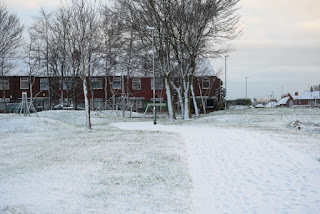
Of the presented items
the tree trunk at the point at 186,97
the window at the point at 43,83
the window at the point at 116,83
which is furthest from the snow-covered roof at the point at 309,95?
the tree trunk at the point at 186,97

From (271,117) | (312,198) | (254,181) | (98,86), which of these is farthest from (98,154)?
(98,86)

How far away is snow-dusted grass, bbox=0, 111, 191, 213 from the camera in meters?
7.57

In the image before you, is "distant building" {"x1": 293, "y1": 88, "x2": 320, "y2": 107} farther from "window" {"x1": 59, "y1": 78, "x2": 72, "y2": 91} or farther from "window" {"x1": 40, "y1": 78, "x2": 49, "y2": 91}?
"window" {"x1": 40, "y1": 78, "x2": 49, "y2": 91}

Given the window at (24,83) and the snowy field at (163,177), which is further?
the window at (24,83)

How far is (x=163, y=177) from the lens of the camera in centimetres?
1002

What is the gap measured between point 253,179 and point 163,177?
2448mm

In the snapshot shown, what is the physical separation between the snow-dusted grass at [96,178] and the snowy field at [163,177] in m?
0.02

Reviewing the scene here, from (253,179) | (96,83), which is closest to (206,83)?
(96,83)

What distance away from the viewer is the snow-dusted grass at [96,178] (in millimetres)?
7573

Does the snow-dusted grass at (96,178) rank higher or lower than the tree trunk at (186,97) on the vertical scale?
lower

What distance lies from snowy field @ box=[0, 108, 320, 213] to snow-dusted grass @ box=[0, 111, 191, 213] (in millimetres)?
21

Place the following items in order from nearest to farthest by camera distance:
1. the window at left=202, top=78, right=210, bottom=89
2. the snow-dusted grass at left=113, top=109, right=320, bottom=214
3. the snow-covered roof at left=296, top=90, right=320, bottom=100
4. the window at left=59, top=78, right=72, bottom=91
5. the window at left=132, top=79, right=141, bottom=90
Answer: the snow-dusted grass at left=113, top=109, right=320, bottom=214 → the window at left=59, top=78, right=72, bottom=91 → the window at left=132, top=79, right=141, bottom=90 → the window at left=202, top=78, right=210, bottom=89 → the snow-covered roof at left=296, top=90, right=320, bottom=100

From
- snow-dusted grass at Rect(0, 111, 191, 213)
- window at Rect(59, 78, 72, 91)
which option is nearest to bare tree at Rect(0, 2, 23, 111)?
window at Rect(59, 78, 72, 91)

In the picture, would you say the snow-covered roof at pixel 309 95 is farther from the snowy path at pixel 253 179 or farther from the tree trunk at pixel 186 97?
the snowy path at pixel 253 179
